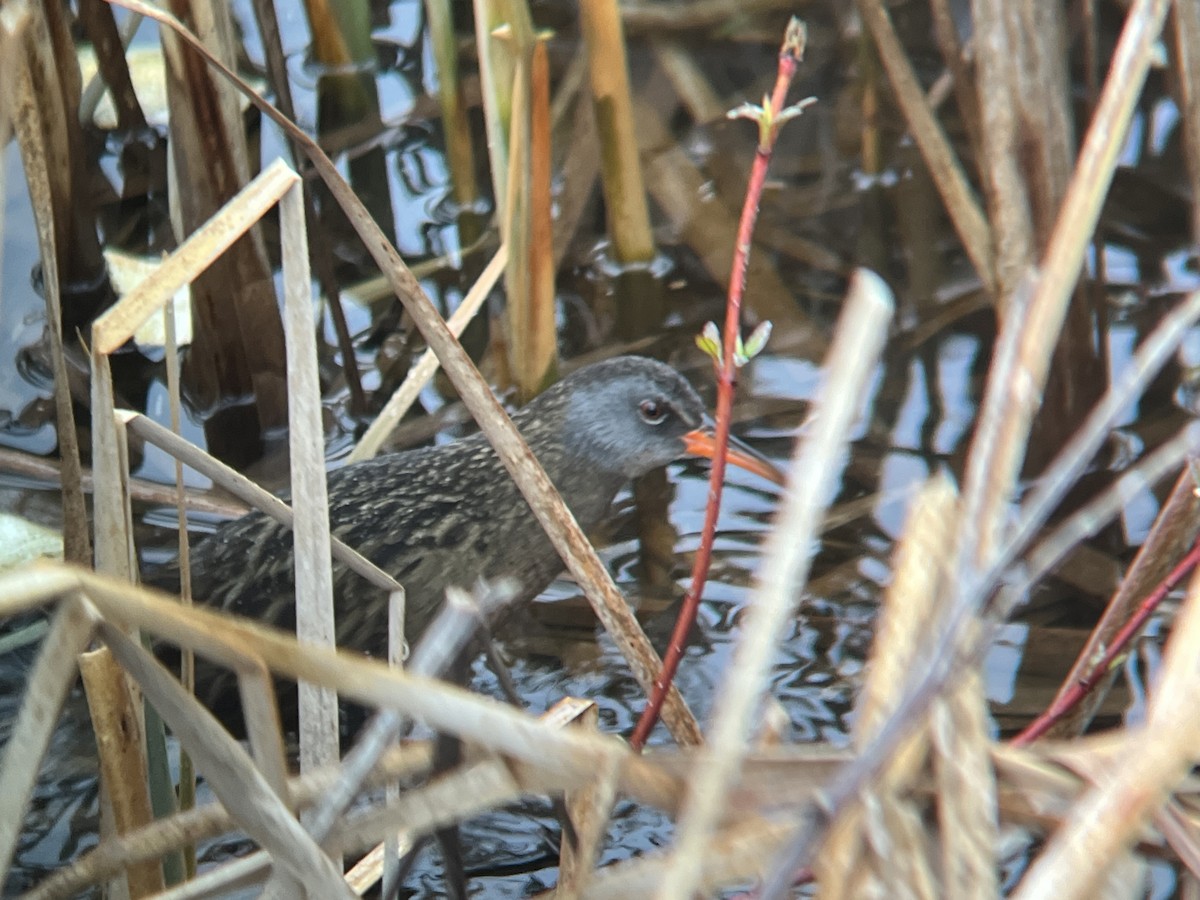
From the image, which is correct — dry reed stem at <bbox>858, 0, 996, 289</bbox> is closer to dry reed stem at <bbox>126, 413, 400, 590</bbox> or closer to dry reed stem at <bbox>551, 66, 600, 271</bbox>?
dry reed stem at <bbox>551, 66, 600, 271</bbox>

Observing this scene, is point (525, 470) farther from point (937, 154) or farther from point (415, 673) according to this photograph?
point (937, 154)

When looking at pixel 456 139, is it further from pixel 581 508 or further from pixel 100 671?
pixel 100 671

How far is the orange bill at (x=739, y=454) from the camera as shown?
304cm

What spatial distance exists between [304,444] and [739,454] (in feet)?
4.70

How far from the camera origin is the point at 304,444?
5.81 ft

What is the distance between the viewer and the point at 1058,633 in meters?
2.78

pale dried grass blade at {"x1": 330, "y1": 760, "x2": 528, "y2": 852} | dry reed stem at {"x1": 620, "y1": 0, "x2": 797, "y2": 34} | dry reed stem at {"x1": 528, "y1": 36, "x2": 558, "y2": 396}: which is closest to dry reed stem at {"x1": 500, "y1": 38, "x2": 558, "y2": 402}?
dry reed stem at {"x1": 528, "y1": 36, "x2": 558, "y2": 396}

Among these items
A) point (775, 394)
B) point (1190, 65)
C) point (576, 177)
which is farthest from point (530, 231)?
point (1190, 65)

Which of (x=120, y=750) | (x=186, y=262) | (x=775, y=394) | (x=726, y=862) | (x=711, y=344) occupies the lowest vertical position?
(x=775, y=394)

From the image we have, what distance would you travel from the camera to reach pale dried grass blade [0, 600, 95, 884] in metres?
1.25

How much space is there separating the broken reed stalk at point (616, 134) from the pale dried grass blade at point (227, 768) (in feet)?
6.77

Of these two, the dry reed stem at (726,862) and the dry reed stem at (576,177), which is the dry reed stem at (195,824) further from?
the dry reed stem at (576,177)

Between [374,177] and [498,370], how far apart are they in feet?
2.79

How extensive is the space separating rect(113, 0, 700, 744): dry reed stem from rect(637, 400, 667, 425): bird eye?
1135 millimetres
